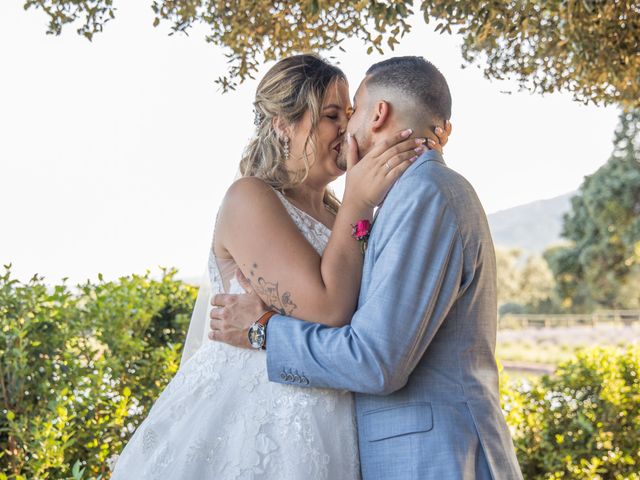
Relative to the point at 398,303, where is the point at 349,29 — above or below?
above

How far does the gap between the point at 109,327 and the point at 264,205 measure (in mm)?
2035

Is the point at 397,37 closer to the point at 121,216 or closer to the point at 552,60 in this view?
the point at 552,60

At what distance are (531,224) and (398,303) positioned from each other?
80533mm

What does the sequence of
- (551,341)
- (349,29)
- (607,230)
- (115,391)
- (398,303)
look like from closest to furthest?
(398,303)
(115,391)
(349,29)
(607,230)
(551,341)

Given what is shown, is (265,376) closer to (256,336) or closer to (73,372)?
(256,336)

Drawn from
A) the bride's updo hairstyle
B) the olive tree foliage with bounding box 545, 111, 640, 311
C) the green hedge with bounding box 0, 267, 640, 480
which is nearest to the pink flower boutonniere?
the bride's updo hairstyle

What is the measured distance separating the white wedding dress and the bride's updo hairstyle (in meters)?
0.46

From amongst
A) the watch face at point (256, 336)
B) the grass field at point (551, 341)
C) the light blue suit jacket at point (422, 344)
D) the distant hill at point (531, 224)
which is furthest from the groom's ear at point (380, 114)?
the distant hill at point (531, 224)

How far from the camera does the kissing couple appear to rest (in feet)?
5.55

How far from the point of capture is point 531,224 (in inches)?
3103

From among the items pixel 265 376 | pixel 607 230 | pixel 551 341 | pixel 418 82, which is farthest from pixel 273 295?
pixel 551 341

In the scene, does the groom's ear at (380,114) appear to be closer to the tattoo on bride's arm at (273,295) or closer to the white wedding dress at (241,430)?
the tattoo on bride's arm at (273,295)

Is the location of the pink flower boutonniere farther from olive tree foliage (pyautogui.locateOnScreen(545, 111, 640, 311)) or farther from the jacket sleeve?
olive tree foliage (pyautogui.locateOnScreen(545, 111, 640, 311))

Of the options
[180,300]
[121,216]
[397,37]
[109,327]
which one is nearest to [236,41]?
[397,37]
